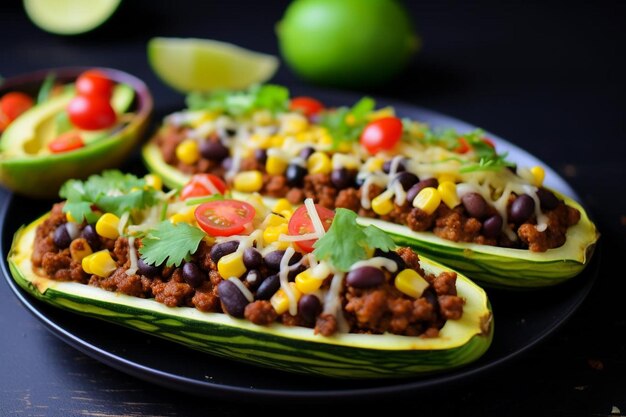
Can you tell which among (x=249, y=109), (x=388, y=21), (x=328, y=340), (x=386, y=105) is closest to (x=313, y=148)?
(x=249, y=109)

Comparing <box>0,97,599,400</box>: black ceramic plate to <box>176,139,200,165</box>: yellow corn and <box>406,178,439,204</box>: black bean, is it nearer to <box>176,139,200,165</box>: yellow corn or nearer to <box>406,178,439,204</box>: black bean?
<box>406,178,439,204</box>: black bean

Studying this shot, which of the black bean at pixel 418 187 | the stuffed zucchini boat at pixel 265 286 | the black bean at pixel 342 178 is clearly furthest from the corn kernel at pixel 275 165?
the black bean at pixel 418 187

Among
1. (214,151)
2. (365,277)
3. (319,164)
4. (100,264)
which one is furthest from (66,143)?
(365,277)

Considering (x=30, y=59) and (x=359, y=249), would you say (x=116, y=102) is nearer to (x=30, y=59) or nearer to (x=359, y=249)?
(x=30, y=59)

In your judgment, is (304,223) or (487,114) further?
(487,114)

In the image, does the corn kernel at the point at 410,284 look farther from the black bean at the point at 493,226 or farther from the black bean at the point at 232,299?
the black bean at the point at 493,226

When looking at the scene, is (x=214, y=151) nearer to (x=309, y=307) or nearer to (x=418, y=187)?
(x=418, y=187)
